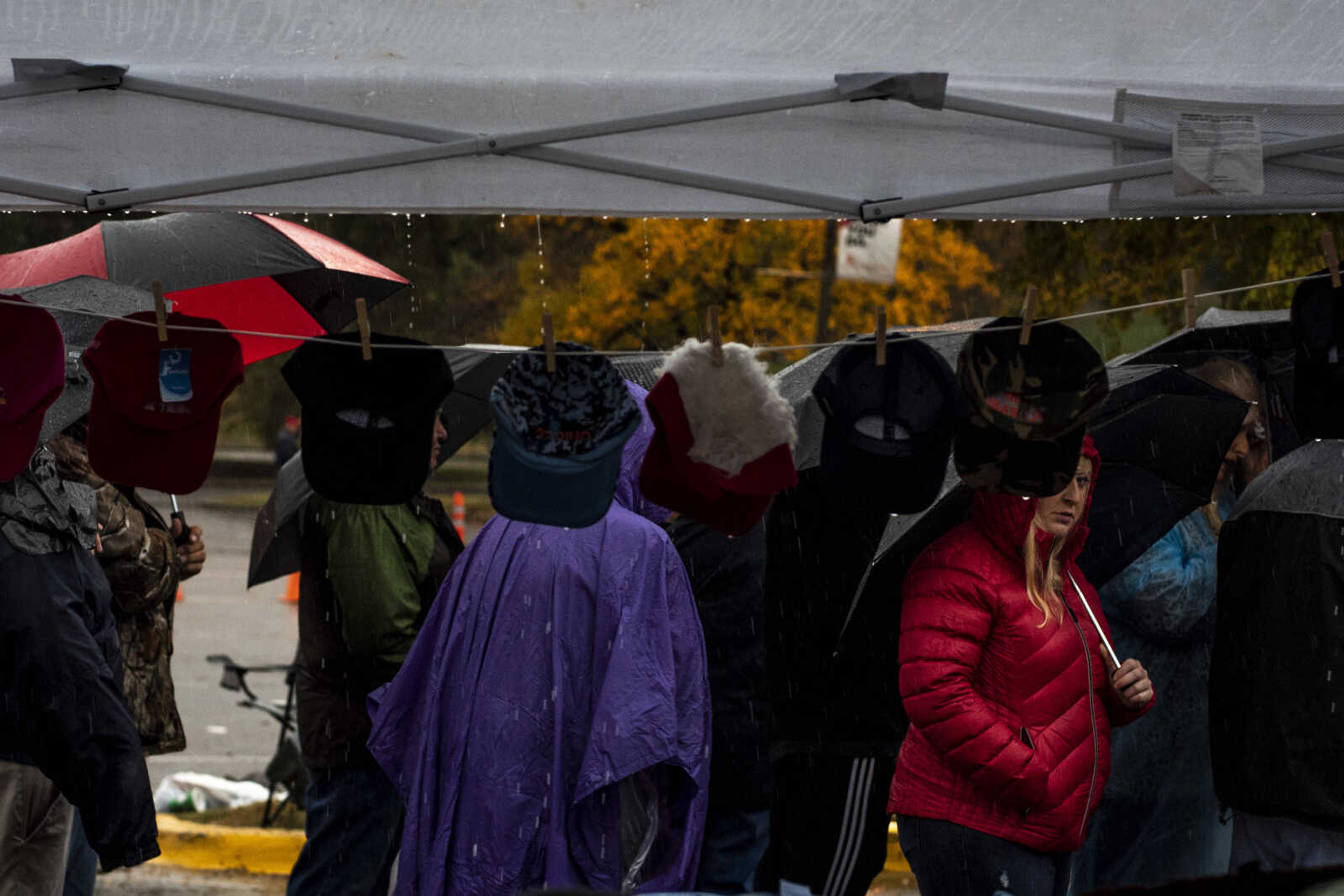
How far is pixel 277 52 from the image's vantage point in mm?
3293

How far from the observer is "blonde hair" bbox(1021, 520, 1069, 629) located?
12.9 feet

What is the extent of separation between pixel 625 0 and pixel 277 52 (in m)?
0.73

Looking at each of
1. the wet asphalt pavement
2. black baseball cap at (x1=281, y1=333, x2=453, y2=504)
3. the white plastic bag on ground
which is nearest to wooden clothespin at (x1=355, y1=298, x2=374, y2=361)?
black baseball cap at (x1=281, y1=333, x2=453, y2=504)

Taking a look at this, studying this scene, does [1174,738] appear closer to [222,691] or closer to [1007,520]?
[1007,520]

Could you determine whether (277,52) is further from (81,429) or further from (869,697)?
(869,697)

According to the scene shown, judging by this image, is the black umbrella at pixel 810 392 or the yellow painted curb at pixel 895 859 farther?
the yellow painted curb at pixel 895 859

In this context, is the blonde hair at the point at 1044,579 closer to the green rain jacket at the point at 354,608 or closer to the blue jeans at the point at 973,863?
the blue jeans at the point at 973,863

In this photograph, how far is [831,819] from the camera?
456 cm

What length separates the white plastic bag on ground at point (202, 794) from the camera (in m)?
8.17

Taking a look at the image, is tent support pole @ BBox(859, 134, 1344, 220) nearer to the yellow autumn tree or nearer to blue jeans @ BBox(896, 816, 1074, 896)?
blue jeans @ BBox(896, 816, 1074, 896)

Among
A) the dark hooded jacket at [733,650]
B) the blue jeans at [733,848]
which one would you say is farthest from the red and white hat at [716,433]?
the blue jeans at [733,848]

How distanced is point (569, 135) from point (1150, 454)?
225 centimetres

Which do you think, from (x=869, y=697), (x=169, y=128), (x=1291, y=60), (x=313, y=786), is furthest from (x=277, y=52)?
(x=313, y=786)

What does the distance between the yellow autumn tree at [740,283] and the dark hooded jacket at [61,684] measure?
1052 cm
